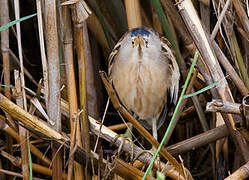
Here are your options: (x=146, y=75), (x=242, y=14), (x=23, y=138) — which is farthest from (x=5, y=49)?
(x=242, y=14)

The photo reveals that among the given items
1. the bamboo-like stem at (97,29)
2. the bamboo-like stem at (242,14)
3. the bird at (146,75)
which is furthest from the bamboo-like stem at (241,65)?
the bamboo-like stem at (97,29)

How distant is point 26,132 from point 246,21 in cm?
81

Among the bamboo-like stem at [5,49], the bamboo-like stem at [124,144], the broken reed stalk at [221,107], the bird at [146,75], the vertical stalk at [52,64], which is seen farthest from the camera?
the bird at [146,75]

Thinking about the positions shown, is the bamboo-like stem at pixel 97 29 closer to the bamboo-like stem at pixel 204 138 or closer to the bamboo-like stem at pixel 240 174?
the bamboo-like stem at pixel 204 138

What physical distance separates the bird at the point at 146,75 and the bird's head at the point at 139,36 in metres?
0.02

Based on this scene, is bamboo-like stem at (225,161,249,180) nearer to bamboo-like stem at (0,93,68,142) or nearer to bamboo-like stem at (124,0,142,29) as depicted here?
bamboo-like stem at (0,93,68,142)

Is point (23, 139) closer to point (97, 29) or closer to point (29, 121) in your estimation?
point (29, 121)

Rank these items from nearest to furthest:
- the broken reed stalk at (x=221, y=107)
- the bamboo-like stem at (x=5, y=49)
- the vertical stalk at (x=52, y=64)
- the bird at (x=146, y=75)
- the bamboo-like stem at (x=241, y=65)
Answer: the broken reed stalk at (x=221, y=107), the vertical stalk at (x=52, y=64), the bamboo-like stem at (x=5, y=49), the bamboo-like stem at (x=241, y=65), the bird at (x=146, y=75)

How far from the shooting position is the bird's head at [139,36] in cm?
172

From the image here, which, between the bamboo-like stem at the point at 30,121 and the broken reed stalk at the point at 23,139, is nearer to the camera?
the bamboo-like stem at the point at 30,121

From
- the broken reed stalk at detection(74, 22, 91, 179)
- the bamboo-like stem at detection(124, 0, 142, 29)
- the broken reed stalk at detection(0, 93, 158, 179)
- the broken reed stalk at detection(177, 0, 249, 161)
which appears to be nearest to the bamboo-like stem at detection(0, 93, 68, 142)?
the broken reed stalk at detection(0, 93, 158, 179)

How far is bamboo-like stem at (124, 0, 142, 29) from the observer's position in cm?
181

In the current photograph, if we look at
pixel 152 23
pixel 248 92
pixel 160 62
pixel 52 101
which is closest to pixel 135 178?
pixel 52 101

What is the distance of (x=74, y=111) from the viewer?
1.43m
